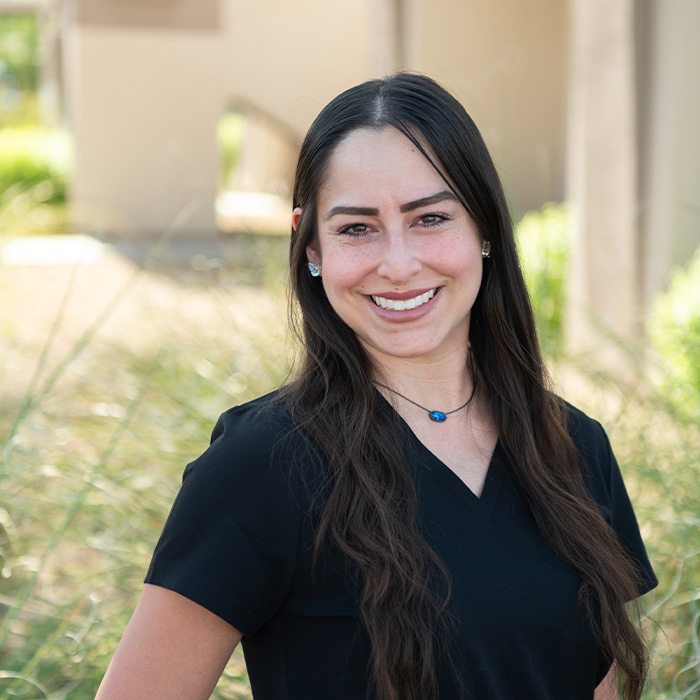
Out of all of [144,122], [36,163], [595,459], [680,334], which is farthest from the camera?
[36,163]

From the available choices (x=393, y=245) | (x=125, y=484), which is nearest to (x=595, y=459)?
(x=393, y=245)

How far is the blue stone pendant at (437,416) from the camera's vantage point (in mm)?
1919

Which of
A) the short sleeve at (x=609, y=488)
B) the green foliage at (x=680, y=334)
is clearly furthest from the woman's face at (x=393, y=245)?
the green foliage at (x=680, y=334)

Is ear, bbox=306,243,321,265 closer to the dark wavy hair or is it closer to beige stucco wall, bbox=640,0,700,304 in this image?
the dark wavy hair

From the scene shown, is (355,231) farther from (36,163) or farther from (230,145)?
(230,145)

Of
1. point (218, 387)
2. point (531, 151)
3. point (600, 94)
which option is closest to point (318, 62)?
point (531, 151)

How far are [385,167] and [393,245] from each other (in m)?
0.12

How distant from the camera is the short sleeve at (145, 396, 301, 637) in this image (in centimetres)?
161

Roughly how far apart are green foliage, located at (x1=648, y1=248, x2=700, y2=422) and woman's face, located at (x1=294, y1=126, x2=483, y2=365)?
2.60 m

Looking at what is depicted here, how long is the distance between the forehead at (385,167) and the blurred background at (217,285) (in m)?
0.83

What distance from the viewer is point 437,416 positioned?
1.92 m

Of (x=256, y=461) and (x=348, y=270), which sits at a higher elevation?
(x=348, y=270)

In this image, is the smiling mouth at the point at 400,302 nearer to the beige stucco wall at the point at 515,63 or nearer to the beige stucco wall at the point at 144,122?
the beige stucco wall at the point at 515,63

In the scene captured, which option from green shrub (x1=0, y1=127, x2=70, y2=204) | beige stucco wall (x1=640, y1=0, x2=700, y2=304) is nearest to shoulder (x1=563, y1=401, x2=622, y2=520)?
beige stucco wall (x1=640, y1=0, x2=700, y2=304)
